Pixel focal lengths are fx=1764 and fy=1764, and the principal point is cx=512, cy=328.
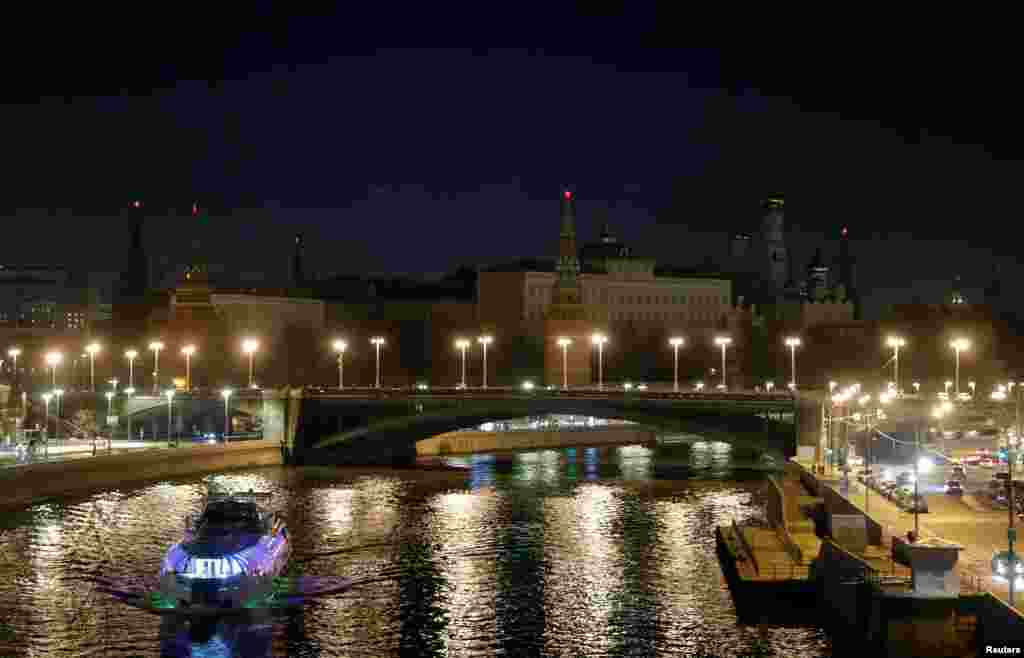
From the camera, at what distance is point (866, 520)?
40938mm

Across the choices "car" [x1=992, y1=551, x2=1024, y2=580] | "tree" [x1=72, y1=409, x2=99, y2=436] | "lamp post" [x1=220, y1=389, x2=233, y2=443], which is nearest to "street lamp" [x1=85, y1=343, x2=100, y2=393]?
"tree" [x1=72, y1=409, x2=99, y2=436]

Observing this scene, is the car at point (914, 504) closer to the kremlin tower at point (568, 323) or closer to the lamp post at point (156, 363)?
the lamp post at point (156, 363)

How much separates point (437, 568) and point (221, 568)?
710cm

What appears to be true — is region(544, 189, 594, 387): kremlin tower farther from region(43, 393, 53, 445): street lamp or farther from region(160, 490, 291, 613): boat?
region(160, 490, 291, 613): boat

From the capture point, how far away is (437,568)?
45875 mm

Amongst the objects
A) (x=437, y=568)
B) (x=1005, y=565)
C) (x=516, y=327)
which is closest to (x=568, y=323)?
(x=516, y=327)

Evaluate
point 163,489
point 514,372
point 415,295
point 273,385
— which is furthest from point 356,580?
point 415,295

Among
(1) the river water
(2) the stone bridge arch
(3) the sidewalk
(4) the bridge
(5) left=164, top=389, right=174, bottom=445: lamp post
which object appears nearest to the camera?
(3) the sidewalk

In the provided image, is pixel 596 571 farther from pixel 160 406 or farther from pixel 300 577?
pixel 160 406

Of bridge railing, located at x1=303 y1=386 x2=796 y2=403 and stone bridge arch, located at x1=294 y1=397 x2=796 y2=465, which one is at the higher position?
bridge railing, located at x1=303 y1=386 x2=796 y2=403

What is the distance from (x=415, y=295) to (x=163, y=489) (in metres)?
108

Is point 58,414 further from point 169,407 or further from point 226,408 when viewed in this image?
point 226,408

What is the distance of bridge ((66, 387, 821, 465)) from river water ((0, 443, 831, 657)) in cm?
257

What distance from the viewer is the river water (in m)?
36.7
